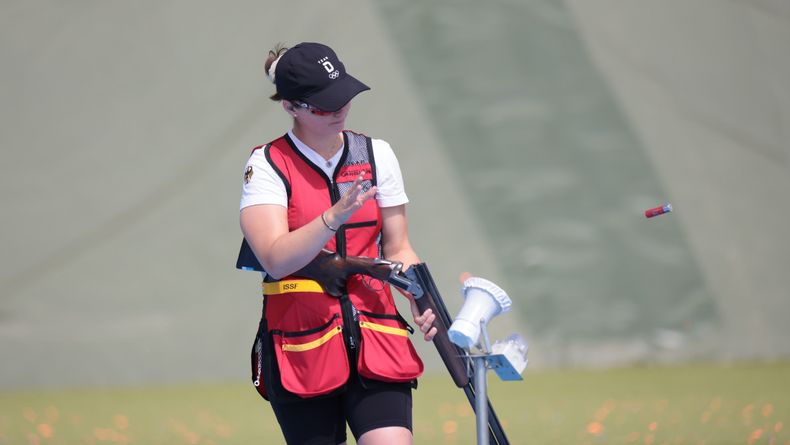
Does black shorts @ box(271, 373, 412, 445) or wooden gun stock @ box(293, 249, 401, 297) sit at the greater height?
wooden gun stock @ box(293, 249, 401, 297)

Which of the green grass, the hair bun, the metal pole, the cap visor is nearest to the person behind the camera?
the metal pole

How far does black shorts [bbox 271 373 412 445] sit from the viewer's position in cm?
277

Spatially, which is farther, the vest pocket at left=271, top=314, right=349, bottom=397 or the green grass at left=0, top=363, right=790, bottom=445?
the green grass at left=0, top=363, right=790, bottom=445

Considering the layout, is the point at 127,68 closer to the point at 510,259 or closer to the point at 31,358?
the point at 31,358

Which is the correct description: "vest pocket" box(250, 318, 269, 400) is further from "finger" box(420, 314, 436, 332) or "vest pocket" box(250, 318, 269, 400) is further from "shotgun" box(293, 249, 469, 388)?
"finger" box(420, 314, 436, 332)

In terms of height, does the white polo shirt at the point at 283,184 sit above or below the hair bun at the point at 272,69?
below

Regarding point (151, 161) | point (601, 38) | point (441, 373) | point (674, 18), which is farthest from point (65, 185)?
point (674, 18)

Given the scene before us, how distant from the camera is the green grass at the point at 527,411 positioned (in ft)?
17.4

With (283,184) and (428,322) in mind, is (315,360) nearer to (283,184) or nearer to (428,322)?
(428,322)

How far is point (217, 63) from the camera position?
23.9ft

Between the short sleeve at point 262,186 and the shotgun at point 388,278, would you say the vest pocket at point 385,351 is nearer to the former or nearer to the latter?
the shotgun at point 388,278

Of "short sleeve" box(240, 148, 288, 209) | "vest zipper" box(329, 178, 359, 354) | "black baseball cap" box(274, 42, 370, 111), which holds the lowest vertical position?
"vest zipper" box(329, 178, 359, 354)

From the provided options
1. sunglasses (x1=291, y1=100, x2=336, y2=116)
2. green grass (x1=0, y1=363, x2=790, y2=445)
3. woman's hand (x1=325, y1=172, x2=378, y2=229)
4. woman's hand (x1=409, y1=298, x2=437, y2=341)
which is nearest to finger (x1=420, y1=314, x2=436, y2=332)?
woman's hand (x1=409, y1=298, x2=437, y2=341)

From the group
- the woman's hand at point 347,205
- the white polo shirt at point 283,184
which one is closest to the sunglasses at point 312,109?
the white polo shirt at point 283,184
